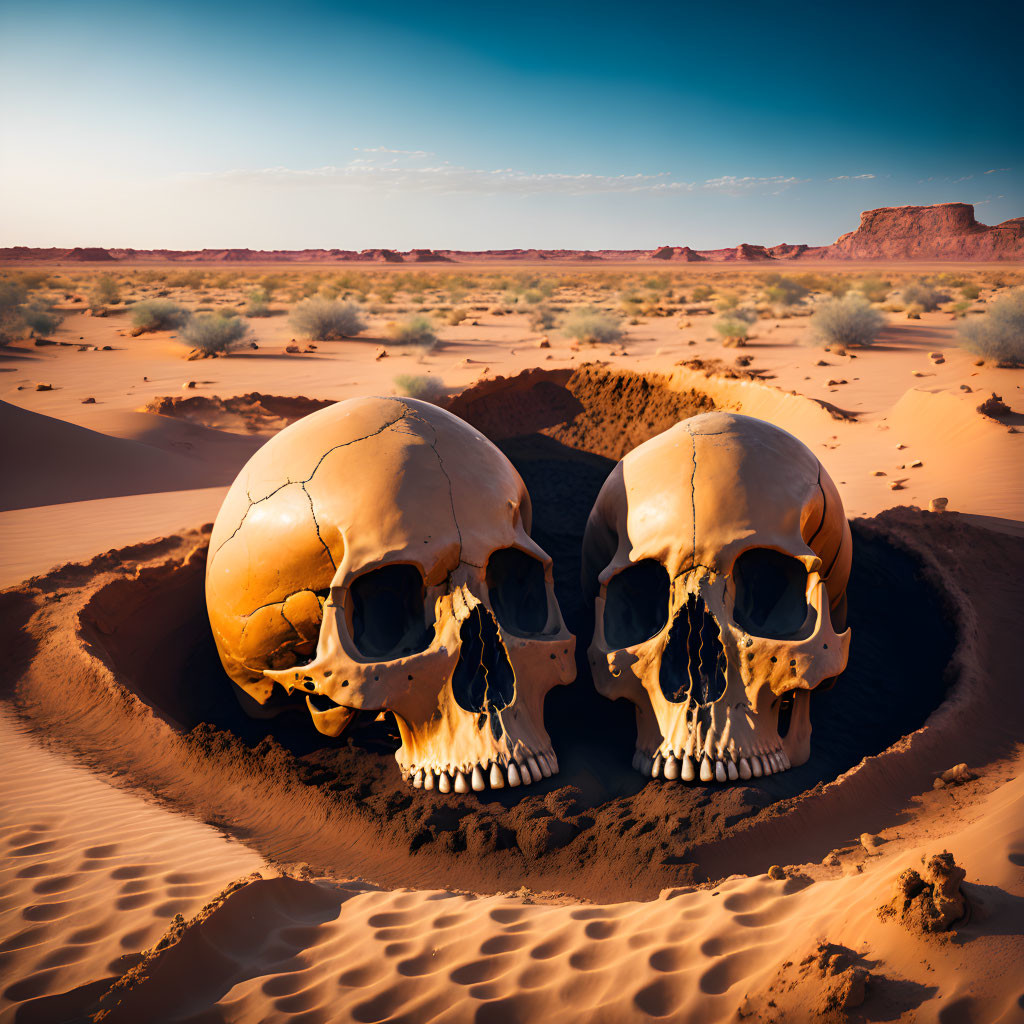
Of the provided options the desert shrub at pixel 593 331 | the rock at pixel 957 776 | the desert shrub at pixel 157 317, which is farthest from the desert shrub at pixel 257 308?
the rock at pixel 957 776

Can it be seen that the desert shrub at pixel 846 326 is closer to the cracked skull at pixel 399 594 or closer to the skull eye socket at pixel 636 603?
the skull eye socket at pixel 636 603

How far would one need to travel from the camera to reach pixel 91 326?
26.5 metres

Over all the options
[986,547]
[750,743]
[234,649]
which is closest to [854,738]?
[750,743]

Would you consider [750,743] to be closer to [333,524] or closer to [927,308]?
[333,524]

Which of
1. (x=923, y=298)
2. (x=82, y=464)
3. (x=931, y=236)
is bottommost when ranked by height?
(x=82, y=464)

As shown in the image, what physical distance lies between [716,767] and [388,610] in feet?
6.63

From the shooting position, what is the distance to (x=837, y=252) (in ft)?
352

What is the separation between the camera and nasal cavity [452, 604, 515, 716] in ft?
12.7

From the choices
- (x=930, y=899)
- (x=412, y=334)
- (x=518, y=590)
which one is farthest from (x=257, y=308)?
(x=930, y=899)

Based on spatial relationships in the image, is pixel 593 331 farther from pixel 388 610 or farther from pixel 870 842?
pixel 870 842

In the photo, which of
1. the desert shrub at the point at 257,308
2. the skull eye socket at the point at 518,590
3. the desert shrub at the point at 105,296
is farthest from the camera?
the desert shrub at the point at 105,296

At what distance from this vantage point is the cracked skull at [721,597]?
12.6ft

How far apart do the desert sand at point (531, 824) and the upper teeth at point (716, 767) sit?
0.27 feet

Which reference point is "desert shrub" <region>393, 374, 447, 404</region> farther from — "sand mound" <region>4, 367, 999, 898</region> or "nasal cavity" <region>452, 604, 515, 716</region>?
"nasal cavity" <region>452, 604, 515, 716</region>
